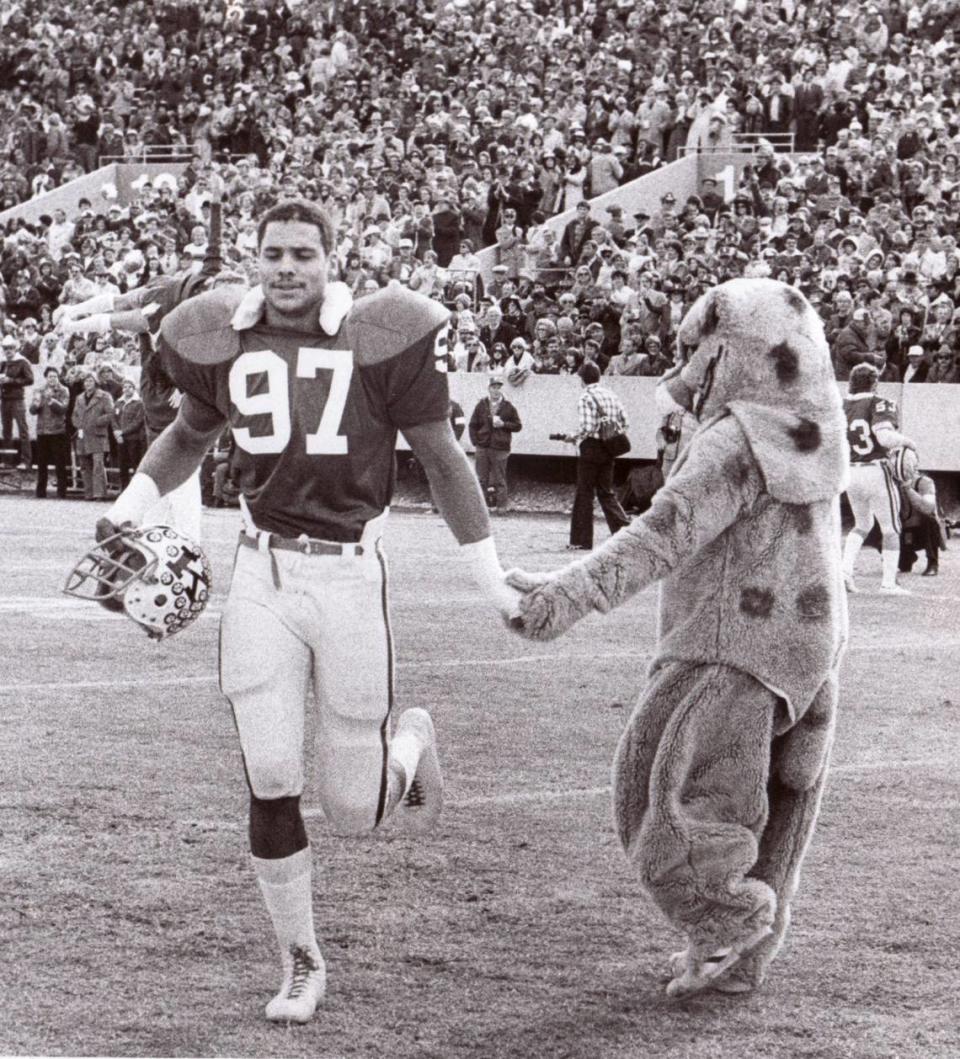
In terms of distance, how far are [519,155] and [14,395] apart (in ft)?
24.8

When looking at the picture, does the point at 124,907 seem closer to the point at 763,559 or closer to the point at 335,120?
the point at 763,559

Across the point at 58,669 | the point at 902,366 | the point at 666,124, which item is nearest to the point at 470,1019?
the point at 58,669

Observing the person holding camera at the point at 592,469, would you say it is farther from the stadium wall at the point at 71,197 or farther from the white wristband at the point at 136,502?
the stadium wall at the point at 71,197

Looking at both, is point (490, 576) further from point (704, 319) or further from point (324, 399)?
point (704, 319)

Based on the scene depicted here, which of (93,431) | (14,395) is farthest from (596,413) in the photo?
(14,395)

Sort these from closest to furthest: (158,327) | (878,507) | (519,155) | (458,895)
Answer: (458,895) < (158,327) < (878,507) < (519,155)

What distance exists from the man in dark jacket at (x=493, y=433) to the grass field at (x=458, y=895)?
10651 millimetres

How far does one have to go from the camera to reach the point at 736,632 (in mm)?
4703

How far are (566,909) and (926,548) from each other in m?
10.6

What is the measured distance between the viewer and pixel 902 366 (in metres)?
19.9

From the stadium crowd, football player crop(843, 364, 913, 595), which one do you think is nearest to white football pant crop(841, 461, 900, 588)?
football player crop(843, 364, 913, 595)

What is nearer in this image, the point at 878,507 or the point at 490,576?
the point at 490,576

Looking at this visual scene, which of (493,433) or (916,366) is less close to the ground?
(916,366)

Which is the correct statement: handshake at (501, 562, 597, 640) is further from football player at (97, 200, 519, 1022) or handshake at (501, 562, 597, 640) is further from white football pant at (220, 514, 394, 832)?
white football pant at (220, 514, 394, 832)
